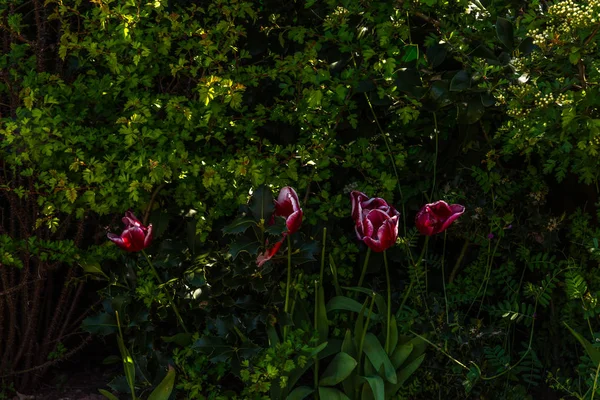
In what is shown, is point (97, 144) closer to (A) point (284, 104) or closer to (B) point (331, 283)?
(A) point (284, 104)

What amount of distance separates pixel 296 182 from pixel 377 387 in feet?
2.88

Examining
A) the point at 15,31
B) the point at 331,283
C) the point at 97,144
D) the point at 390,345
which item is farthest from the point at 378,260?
the point at 15,31

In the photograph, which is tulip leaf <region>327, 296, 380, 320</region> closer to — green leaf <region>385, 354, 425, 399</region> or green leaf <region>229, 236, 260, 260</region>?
green leaf <region>385, 354, 425, 399</region>

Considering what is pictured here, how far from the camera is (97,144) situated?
3053mm

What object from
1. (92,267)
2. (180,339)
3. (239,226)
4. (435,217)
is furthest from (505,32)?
(92,267)

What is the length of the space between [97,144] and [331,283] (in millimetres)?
1106

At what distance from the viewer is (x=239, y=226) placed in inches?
113

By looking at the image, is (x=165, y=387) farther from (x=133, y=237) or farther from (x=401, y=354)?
(x=401, y=354)

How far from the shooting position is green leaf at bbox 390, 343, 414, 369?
9.96 feet

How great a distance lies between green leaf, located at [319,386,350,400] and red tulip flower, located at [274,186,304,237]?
618 mm

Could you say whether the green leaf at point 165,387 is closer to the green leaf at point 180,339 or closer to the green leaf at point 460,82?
the green leaf at point 180,339

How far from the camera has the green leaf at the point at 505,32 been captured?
2.97 m

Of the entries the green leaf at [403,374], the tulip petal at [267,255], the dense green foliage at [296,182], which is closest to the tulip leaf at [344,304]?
the dense green foliage at [296,182]

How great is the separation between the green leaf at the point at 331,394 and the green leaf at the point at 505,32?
1.40m
